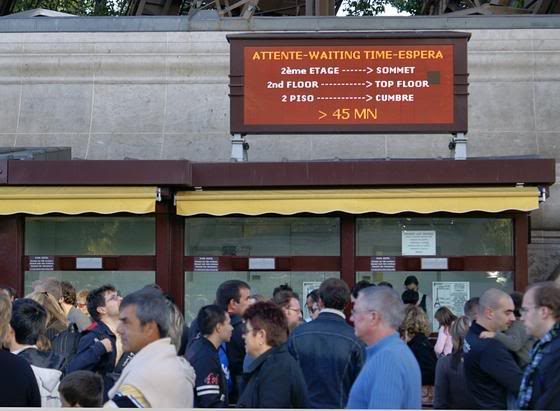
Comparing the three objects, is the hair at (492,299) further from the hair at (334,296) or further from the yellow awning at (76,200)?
the yellow awning at (76,200)

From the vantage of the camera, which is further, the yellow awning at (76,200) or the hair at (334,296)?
the yellow awning at (76,200)

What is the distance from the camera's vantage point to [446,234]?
14422 millimetres

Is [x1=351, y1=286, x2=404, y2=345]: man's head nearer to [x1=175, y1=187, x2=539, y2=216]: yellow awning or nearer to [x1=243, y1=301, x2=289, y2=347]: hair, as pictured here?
[x1=243, y1=301, x2=289, y2=347]: hair

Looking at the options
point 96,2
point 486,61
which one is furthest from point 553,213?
point 96,2

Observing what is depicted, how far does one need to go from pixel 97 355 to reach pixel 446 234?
7405mm

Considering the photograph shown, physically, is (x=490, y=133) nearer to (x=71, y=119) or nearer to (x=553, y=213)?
(x=553, y=213)

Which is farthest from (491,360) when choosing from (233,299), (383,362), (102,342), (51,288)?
(51,288)

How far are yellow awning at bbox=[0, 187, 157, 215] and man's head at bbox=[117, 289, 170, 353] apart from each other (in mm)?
7994

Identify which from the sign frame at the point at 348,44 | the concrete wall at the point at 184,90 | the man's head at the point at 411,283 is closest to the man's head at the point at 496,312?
the man's head at the point at 411,283

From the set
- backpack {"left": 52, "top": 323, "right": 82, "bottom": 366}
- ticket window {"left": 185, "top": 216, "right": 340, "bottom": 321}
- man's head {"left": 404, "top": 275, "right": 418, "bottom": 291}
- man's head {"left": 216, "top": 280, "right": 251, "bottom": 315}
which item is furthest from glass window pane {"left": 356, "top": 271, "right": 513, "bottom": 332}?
backpack {"left": 52, "top": 323, "right": 82, "bottom": 366}

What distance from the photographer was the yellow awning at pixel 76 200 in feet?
44.7

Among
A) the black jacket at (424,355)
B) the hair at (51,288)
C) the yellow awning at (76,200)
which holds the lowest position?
the black jacket at (424,355)

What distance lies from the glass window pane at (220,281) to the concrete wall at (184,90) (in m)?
2.66

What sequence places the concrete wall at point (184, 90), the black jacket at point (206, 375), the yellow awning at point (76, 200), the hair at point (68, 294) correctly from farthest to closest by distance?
the concrete wall at point (184, 90)
the yellow awning at point (76, 200)
the hair at point (68, 294)
the black jacket at point (206, 375)
